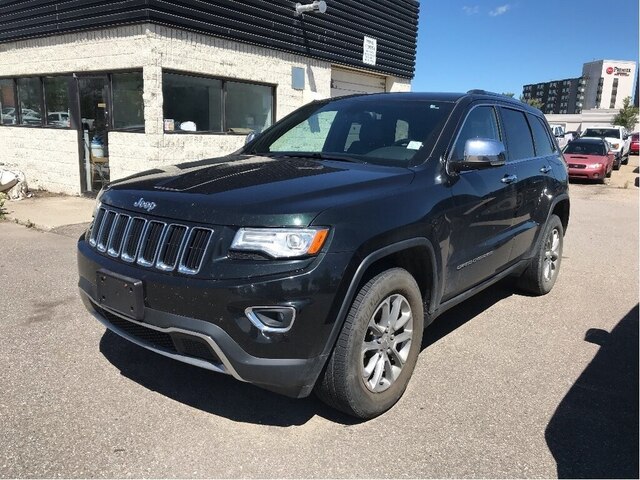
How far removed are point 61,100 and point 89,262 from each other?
8922 millimetres

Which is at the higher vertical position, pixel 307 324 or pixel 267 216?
pixel 267 216

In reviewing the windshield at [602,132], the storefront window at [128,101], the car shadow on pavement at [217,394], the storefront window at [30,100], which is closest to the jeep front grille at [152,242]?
the car shadow on pavement at [217,394]

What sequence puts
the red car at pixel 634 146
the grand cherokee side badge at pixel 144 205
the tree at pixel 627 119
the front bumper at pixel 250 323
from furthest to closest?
the tree at pixel 627 119, the red car at pixel 634 146, the grand cherokee side badge at pixel 144 205, the front bumper at pixel 250 323

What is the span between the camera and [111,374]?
349cm

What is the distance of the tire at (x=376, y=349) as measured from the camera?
8.96 feet

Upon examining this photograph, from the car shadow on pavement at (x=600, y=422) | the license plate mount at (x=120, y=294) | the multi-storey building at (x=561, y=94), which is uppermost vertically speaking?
the multi-storey building at (x=561, y=94)

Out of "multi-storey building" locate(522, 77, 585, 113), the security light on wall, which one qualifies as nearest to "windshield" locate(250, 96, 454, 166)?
the security light on wall

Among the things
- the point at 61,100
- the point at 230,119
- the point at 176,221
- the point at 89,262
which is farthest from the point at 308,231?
the point at 61,100

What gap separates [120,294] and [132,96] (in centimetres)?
746

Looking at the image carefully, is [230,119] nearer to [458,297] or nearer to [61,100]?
[61,100]

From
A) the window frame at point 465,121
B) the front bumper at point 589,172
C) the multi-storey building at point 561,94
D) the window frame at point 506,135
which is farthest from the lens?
the multi-storey building at point 561,94

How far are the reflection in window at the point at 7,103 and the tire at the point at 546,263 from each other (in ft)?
37.1

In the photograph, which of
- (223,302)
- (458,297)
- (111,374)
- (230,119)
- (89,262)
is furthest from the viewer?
(230,119)

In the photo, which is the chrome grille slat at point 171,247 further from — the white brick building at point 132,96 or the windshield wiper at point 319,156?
the white brick building at point 132,96
